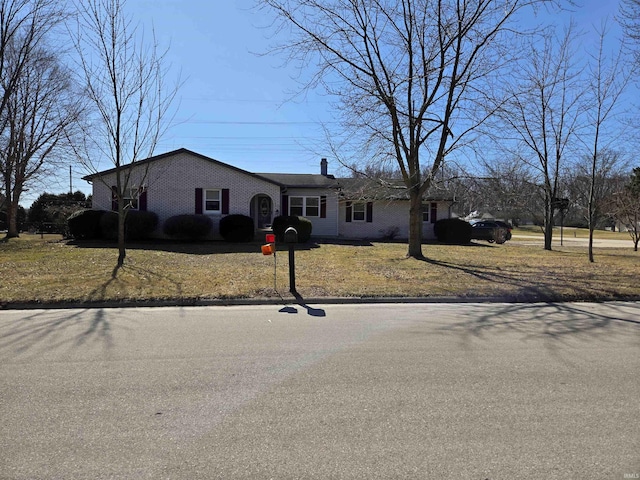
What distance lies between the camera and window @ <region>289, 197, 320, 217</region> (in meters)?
25.5

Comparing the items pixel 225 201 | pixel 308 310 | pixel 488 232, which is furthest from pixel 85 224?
pixel 488 232

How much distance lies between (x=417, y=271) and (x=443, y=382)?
7.95 metres

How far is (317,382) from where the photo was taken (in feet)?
13.8

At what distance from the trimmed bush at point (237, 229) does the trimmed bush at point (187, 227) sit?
0.86 meters

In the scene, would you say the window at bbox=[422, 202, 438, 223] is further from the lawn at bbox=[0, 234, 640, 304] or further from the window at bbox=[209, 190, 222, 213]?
the window at bbox=[209, 190, 222, 213]

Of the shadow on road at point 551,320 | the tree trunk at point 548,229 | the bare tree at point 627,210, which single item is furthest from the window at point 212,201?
the bare tree at point 627,210

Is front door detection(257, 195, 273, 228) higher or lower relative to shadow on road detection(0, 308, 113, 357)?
higher

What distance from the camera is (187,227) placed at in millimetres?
19703

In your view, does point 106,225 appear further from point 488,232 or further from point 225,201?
point 488,232

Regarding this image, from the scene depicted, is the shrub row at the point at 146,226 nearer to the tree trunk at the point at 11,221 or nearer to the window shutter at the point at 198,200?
the window shutter at the point at 198,200

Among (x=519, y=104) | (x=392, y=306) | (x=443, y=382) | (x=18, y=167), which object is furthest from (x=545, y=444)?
(x=18, y=167)

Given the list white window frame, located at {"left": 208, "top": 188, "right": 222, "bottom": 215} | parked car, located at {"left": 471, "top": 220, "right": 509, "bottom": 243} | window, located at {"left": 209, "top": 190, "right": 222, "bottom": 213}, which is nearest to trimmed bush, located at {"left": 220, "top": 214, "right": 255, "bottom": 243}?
white window frame, located at {"left": 208, "top": 188, "right": 222, "bottom": 215}

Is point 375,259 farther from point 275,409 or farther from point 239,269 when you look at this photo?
point 275,409

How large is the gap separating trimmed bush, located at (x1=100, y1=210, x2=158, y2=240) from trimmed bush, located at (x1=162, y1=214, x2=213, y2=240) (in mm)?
875
